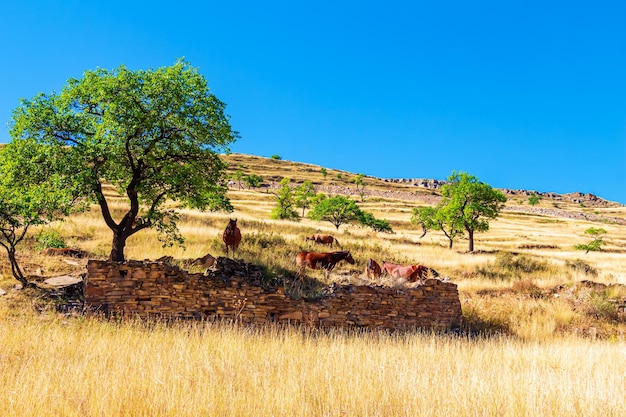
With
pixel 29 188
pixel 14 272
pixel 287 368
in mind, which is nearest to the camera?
pixel 287 368

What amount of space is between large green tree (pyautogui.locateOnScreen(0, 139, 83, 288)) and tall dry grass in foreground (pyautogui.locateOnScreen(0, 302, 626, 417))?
5.16 meters

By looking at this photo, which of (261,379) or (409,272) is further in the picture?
(409,272)

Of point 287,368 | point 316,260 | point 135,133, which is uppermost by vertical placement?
point 135,133

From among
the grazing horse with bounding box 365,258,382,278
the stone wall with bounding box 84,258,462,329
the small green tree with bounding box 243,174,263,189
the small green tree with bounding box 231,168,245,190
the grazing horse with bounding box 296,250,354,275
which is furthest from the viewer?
the small green tree with bounding box 243,174,263,189

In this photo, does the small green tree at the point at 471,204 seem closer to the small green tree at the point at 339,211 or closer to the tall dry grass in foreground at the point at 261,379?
the small green tree at the point at 339,211

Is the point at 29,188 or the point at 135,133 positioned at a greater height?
the point at 135,133

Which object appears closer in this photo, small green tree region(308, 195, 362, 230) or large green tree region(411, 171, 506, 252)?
large green tree region(411, 171, 506, 252)

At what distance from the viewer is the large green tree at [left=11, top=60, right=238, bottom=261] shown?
15484 millimetres

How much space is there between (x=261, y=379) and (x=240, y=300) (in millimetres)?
6016

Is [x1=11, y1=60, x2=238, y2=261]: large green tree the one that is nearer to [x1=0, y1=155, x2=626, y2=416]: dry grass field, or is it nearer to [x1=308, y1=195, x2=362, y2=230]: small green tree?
[x1=0, y1=155, x2=626, y2=416]: dry grass field

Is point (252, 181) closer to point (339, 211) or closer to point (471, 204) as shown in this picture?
point (339, 211)

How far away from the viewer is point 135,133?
16.0m

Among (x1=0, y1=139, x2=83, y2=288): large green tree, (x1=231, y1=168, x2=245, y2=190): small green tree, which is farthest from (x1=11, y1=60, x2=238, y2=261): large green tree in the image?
(x1=231, y1=168, x2=245, y2=190): small green tree

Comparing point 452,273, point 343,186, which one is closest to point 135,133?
point 452,273
